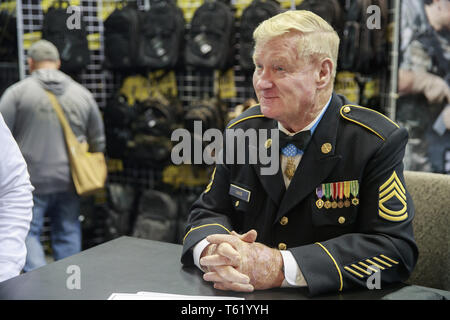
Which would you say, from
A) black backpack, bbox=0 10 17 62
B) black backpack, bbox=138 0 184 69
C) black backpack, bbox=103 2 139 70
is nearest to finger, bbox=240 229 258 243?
black backpack, bbox=138 0 184 69

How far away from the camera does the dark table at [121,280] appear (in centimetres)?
125

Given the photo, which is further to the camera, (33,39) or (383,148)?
(33,39)

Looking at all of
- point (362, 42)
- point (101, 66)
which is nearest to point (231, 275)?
point (362, 42)

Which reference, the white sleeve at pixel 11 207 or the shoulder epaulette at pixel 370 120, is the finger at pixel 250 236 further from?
the white sleeve at pixel 11 207

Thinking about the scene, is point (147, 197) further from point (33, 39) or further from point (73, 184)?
point (33, 39)

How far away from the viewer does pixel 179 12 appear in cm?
448

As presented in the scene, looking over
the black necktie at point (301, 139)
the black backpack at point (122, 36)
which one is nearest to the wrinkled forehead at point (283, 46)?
the black necktie at point (301, 139)

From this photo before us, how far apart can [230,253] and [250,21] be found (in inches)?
121

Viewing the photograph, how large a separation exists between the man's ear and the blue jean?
277 centimetres

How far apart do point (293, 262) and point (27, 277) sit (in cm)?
72

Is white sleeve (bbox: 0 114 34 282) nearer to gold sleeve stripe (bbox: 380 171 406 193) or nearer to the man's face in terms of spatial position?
the man's face

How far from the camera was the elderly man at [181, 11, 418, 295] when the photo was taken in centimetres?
132
